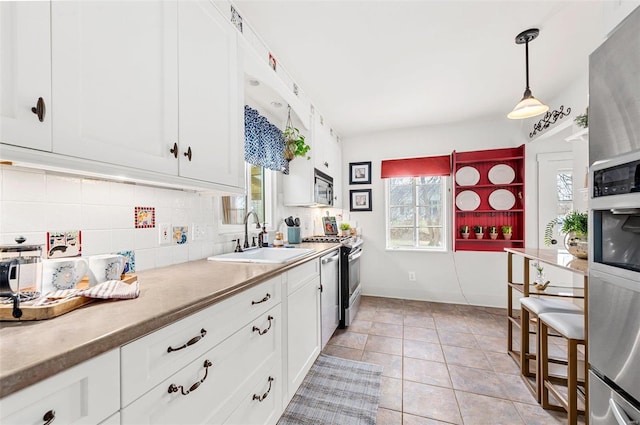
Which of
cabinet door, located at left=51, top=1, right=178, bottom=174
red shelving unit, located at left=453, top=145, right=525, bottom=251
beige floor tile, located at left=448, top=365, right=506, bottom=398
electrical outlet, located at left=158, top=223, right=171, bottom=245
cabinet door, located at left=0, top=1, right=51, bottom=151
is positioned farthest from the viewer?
red shelving unit, located at left=453, top=145, right=525, bottom=251

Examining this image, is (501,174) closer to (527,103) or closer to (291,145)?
(527,103)

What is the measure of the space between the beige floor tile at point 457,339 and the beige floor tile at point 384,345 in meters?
0.45

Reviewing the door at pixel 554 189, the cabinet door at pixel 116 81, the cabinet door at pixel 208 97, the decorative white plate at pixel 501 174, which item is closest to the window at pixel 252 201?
the cabinet door at pixel 208 97

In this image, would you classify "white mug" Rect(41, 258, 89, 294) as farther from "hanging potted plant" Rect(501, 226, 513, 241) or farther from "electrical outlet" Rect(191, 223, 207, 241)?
"hanging potted plant" Rect(501, 226, 513, 241)

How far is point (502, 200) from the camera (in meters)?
3.53

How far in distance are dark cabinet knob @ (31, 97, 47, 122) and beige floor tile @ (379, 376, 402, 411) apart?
2100 mm

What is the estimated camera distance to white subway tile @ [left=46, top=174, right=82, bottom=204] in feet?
3.25

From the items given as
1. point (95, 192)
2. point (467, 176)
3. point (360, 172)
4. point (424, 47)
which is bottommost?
point (95, 192)

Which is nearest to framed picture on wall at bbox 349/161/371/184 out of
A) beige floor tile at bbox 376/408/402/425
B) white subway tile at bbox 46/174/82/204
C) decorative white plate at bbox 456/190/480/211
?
decorative white plate at bbox 456/190/480/211

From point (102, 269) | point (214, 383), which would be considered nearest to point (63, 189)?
point (102, 269)

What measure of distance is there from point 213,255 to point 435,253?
10.3ft

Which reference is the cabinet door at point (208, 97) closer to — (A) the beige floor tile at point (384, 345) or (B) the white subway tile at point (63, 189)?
(B) the white subway tile at point (63, 189)

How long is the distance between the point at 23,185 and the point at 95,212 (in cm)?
24

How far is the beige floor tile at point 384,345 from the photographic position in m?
2.39
